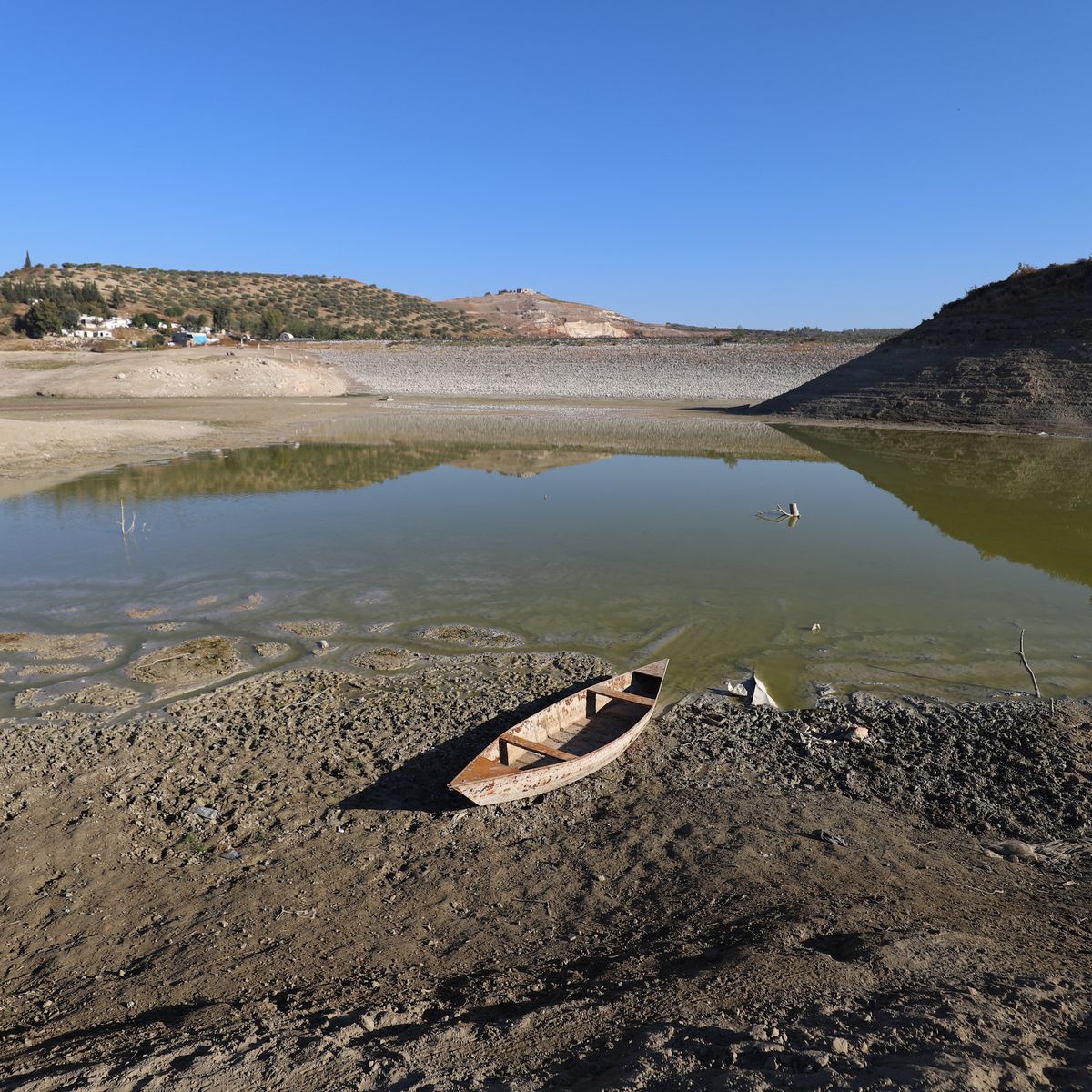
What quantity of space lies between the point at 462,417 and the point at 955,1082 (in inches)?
1625

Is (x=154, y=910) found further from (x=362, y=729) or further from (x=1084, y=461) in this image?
(x=1084, y=461)

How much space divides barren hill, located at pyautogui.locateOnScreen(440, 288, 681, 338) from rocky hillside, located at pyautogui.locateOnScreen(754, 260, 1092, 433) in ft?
200

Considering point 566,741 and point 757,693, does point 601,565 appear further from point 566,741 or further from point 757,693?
point 566,741

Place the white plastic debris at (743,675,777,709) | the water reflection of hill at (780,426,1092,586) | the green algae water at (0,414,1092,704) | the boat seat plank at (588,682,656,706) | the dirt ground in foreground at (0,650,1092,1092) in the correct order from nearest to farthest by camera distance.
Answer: the dirt ground in foreground at (0,650,1092,1092) → the boat seat plank at (588,682,656,706) → the white plastic debris at (743,675,777,709) → the green algae water at (0,414,1092,704) → the water reflection of hill at (780,426,1092,586)

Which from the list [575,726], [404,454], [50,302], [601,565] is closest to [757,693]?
[575,726]

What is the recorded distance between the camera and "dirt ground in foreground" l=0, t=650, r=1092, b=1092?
144 inches

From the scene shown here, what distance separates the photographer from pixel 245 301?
93.5 metres

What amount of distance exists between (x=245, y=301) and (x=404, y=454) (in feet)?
246

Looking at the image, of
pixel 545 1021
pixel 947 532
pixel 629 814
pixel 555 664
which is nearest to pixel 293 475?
pixel 555 664

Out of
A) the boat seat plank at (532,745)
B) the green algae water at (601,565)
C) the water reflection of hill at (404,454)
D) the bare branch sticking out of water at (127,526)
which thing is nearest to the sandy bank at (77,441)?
the water reflection of hill at (404,454)

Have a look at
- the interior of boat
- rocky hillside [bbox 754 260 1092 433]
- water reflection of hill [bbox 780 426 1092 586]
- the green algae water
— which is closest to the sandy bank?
the green algae water

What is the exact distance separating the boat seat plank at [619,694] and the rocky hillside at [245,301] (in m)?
75.4

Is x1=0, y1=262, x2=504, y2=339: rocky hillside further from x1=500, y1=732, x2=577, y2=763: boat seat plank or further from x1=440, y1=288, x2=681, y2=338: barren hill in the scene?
x1=500, y1=732, x2=577, y2=763: boat seat plank

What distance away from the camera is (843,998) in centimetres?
405
